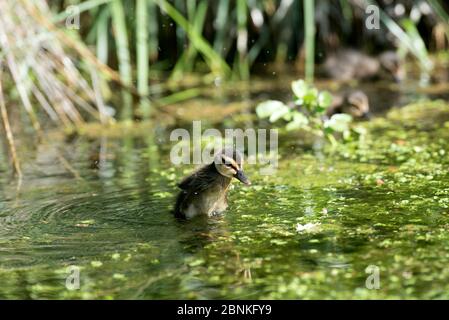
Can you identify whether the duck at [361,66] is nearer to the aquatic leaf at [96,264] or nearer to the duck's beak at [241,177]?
the duck's beak at [241,177]

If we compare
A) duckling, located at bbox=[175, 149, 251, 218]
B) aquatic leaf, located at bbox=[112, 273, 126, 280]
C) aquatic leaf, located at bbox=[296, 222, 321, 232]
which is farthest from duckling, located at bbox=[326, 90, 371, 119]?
aquatic leaf, located at bbox=[112, 273, 126, 280]

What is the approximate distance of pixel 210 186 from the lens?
543 cm

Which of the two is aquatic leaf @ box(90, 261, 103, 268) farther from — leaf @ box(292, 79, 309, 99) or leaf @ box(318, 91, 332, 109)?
leaf @ box(318, 91, 332, 109)

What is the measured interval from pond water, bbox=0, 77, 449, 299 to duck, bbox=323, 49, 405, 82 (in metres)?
3.75

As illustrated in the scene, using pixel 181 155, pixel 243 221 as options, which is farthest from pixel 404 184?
pixel 181 155

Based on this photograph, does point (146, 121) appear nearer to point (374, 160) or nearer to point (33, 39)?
point (33, 39)

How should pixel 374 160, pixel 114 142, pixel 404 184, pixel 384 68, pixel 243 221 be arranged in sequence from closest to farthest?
pixel 243 221
pixel 404 184
pixel 374 160
pixel 114 142
pixel 384 68

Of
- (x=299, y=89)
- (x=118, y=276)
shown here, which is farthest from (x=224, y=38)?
(x=118, y=276)

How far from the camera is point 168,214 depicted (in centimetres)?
543

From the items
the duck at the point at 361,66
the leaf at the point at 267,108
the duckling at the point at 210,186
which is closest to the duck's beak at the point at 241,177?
the duckling at the point at 210,186

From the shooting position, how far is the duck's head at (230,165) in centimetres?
544

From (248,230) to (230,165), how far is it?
0.68m
